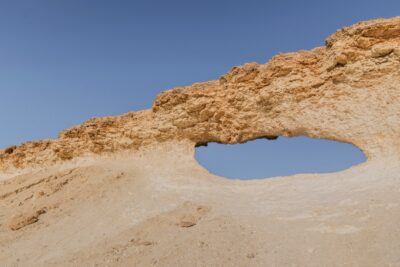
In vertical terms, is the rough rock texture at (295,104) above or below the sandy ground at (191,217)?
above

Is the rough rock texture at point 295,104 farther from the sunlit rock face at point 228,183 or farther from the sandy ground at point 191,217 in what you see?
the sandy ground at point 191,217

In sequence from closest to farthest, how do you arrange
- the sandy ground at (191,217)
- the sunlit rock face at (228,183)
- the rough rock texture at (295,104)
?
1. the sandy ground at (191,217)
2. the sunlit rock face at (228,183)
3. the rough rock texture at (295,104)

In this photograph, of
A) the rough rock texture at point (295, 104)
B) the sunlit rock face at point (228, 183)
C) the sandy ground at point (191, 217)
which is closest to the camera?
the sandy ground at point (191, 217)

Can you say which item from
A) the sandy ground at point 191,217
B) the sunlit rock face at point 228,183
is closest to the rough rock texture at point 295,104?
the sunlit rock face at point 228,183

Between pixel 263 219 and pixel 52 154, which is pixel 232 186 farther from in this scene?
pixel 52 154

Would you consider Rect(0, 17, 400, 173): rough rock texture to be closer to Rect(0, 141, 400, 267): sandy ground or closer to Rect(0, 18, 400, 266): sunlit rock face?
Rect(0, 18, 400, 266): sunlit rock face

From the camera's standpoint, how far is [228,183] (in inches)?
530

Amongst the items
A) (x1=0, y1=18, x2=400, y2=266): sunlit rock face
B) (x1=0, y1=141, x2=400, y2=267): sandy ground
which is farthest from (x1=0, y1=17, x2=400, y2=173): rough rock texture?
(x1=0, y1=141, x2=400, y2=267): sandy ground

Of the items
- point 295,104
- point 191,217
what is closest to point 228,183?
point 191,217

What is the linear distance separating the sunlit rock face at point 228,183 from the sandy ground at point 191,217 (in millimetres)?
41

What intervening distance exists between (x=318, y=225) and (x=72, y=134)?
1284 cm

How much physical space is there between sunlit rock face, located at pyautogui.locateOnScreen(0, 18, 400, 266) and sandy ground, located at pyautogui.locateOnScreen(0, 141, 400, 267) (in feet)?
0.14

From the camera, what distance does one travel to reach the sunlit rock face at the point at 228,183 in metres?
8.62

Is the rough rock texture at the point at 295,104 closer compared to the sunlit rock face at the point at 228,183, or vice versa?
the sunlit rock face at the point at 228,183
